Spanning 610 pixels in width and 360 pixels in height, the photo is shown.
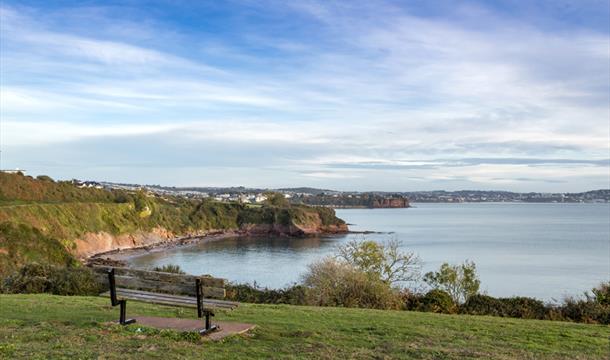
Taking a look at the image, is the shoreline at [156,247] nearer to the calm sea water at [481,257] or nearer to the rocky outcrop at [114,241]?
the rocky outcrop at [114,241]

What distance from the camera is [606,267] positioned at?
52812mm

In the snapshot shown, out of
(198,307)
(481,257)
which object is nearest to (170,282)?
(198,307)

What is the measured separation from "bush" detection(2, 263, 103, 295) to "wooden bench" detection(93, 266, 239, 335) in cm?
761

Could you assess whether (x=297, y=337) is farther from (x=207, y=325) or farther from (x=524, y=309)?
(x=524, y=309)

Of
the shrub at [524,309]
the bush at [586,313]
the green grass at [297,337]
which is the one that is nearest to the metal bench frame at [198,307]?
the green grass at [297,337]

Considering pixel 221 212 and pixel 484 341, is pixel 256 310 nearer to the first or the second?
pixel 484 341

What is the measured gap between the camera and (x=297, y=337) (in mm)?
8156

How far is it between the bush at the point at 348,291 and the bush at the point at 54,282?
20.3 feet

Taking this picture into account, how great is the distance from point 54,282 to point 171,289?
9.57m

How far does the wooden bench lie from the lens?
317 inches

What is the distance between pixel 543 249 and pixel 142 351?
228ft

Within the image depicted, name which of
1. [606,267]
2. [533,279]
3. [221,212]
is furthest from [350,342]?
[221,212]

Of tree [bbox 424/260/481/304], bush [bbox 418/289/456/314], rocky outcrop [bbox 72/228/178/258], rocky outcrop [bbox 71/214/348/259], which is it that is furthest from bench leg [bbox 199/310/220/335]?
rocky outcrop [bbox 72/228/178/258]

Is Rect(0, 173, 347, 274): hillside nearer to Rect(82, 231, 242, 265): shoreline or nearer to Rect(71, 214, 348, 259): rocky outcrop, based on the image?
Rect(71, 214, 348, 259): rocky outcrop
